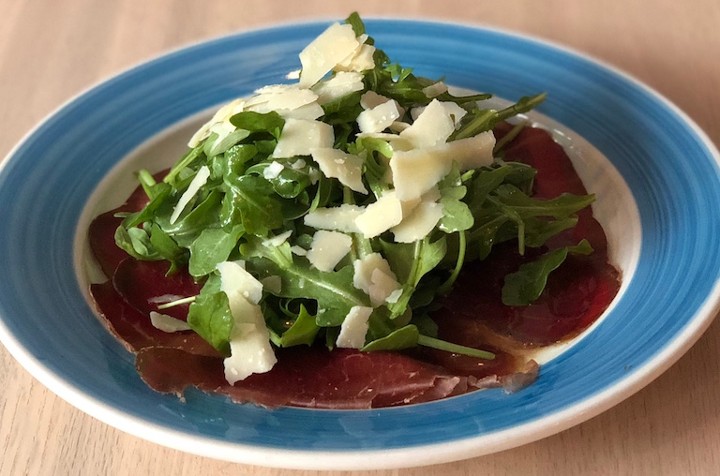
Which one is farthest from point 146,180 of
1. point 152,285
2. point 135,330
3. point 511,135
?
point 511,135

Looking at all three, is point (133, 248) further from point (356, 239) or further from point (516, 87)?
point (516, 87)

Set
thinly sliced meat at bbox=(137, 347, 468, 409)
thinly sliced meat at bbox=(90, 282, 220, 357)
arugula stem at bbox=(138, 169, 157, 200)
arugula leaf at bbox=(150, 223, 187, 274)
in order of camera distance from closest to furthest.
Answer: thinly sliced meat at bbox=(137, 347, 468, 409), thinly sliced meat at bbox=(90, 282, 220, 357), arugula leaf at bbox=(150, 223, 187, 274), arugula stem at bbox=(138, 169, 157, 200)

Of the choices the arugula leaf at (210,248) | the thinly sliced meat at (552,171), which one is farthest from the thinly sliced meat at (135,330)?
the thinly sliced meat at (552,171)

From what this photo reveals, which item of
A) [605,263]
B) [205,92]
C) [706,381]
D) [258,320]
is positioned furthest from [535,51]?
[258,320]

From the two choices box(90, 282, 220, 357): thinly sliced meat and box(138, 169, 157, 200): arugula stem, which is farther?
box(138, 169, 157, 200): arugula stem

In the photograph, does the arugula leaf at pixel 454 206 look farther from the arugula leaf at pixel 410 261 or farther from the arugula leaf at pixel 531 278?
the arugula leaf at pixel 531 278

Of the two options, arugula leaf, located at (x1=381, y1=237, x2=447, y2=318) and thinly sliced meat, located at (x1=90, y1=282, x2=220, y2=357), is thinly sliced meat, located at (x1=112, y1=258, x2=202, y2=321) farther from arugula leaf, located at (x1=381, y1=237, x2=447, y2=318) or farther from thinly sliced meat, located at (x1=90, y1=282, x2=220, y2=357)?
arugula leaf, located at (x1=381, y1=237, x2=447, y2=318)

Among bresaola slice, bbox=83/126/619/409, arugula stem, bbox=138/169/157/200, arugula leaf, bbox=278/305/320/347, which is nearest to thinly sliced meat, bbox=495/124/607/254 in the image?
bresaola slice, bbox=83/126/619/409
